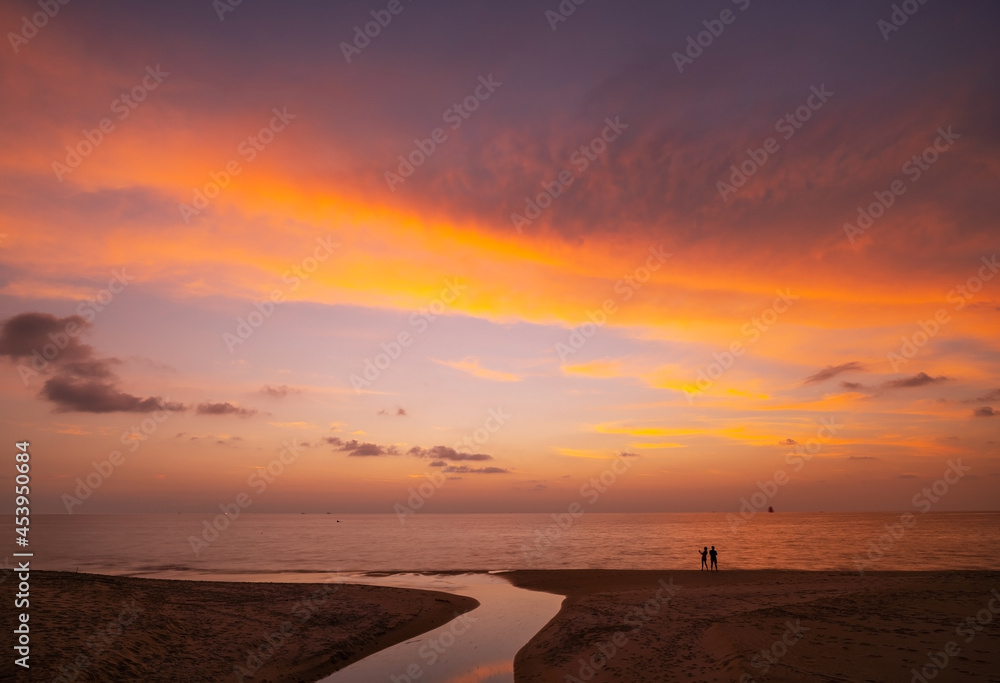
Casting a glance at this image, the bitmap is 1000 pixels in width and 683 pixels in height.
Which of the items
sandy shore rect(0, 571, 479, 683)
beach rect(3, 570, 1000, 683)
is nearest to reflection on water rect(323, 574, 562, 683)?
beach rect(3, 570, 1000, 683)

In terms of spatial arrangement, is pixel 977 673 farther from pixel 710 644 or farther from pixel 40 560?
pixel 40 560

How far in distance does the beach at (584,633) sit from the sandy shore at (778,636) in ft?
0.27

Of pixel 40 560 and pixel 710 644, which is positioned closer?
pixel 710 644

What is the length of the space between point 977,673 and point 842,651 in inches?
144

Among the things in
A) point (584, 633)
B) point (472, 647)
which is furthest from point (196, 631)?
point (584, 633)

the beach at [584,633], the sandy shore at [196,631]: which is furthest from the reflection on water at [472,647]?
the sandy shore at [196,631]

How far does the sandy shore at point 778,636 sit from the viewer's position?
58.7 feet

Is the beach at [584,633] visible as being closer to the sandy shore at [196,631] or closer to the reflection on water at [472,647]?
the sandy shore at [196,631]

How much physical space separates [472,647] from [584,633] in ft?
18.4

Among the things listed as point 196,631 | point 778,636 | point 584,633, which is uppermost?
point 778,636

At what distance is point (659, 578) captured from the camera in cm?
4684

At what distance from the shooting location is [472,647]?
26594mm

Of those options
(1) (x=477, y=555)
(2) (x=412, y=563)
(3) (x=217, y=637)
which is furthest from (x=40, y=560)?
(3) (x=217, y=637)

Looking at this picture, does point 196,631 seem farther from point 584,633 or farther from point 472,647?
point 584,633
